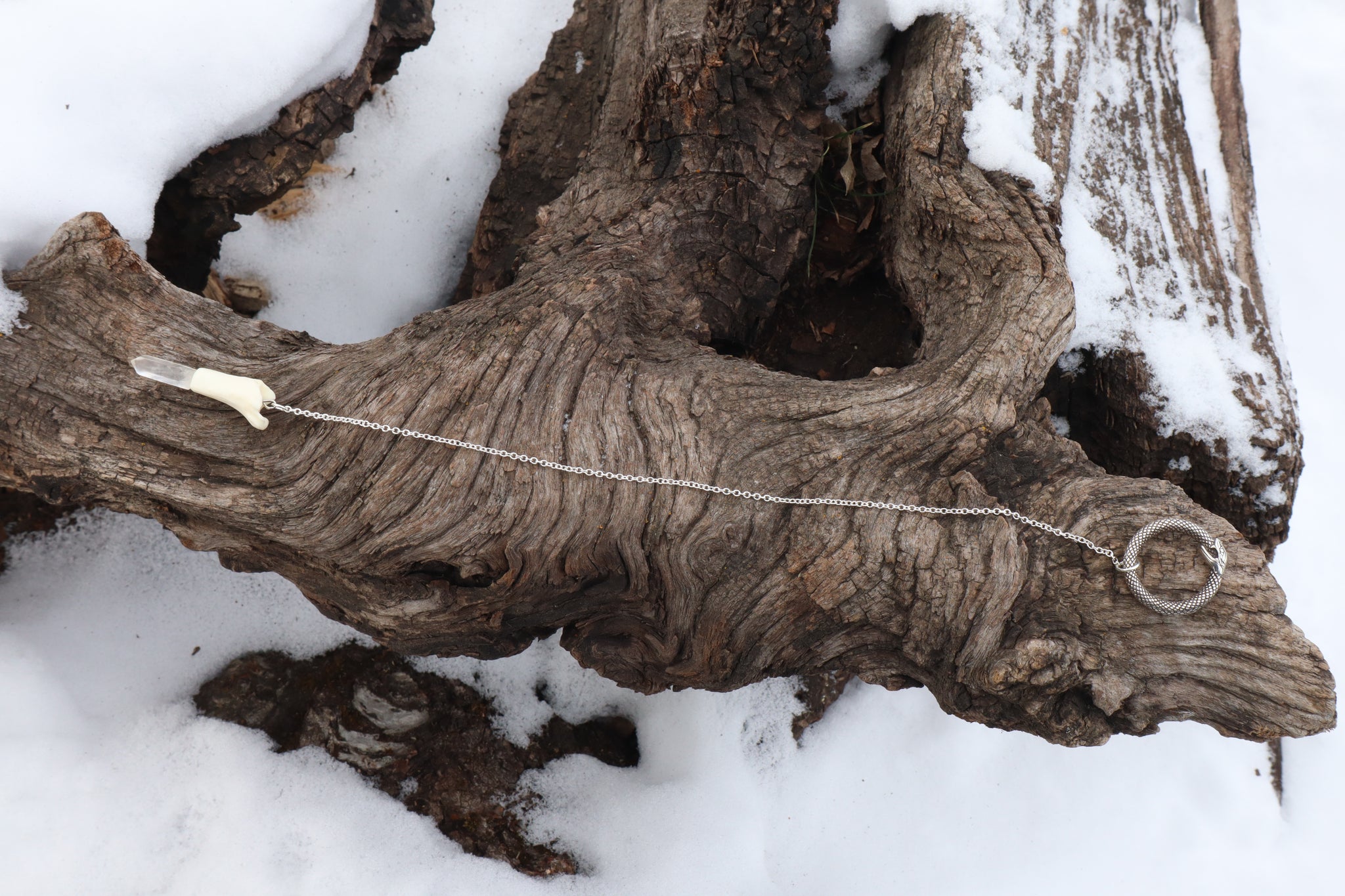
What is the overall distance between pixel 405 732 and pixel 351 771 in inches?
7.2

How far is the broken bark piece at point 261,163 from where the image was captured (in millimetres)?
2322

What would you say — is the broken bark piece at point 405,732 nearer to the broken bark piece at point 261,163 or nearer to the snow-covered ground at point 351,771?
the snow-covered ground at point 351,771

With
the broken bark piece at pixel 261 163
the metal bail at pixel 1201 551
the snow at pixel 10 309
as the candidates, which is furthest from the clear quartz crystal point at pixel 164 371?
the metal bail at pixel 1201 551

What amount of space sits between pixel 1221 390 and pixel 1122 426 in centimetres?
28

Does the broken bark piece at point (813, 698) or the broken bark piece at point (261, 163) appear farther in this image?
the broken bark piece at point (813, 698)

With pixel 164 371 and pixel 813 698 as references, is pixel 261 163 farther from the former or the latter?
pixel 813 698

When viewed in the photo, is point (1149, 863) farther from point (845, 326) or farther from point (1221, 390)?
point (845, 326)

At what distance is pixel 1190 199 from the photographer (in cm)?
263

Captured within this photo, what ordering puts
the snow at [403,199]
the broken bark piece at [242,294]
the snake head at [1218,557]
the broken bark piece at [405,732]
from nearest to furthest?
the snake head at [1218,557] < the broken bark piece at [405,732] < the broken bark piece at [242,294] < the snow at [403,199]

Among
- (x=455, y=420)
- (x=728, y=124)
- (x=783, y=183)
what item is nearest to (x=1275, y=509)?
(x=783, y=183)

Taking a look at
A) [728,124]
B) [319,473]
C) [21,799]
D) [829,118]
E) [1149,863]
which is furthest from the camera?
[1149,863]

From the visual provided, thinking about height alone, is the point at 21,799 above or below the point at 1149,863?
below

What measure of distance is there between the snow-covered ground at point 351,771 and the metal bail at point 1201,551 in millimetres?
1230

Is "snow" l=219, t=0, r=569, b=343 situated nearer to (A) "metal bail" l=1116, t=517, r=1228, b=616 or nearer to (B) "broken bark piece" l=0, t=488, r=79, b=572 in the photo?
(B) "broken bark piece" l=0, t=488, r=79, b=572
